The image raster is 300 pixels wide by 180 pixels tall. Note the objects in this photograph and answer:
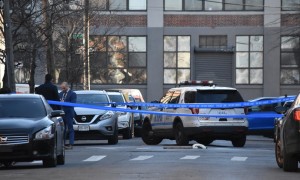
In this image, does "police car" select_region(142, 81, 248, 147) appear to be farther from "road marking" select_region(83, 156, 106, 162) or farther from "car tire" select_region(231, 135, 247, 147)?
"road marking" select_region(83, 156, 106, 162)

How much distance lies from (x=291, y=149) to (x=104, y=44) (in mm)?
40853

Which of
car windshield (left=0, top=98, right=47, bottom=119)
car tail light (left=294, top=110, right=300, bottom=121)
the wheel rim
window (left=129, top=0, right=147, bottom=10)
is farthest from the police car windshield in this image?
window (left=129, top=0, right=147, bottom=10)

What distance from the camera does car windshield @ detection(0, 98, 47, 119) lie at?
1623cm

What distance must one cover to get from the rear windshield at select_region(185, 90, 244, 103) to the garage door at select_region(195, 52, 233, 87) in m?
30.9

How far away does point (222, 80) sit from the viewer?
5522 centimetres

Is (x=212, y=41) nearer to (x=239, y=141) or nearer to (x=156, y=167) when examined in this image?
(x=239, y=141)

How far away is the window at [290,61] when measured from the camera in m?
54.8

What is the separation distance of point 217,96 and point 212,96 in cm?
14

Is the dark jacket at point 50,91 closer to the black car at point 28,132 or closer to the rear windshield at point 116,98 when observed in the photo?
the black car at point 28,132

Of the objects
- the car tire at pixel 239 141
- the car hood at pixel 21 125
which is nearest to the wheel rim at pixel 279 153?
the car hood at pixel 21 125

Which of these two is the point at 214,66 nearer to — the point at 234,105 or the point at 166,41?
the point at 166,41

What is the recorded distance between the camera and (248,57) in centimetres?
5541

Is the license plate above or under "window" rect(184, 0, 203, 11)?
under

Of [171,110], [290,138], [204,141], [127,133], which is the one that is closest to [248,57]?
[127,133]
